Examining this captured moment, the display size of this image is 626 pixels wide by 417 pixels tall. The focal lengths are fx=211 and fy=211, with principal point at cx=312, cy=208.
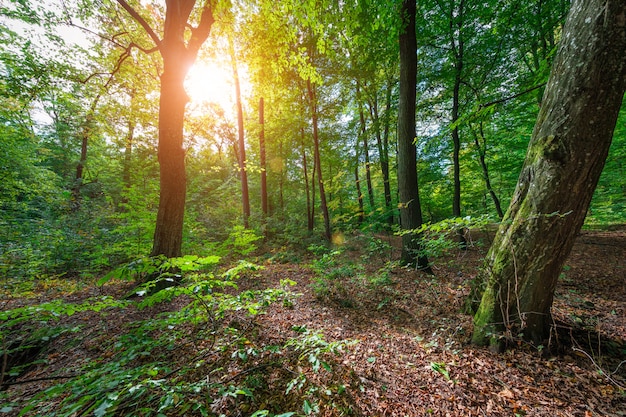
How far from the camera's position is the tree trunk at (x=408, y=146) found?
5.25 metres

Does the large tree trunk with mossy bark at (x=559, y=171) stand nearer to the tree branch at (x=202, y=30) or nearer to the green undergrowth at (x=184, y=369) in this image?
the green undergrowth at (x=184, y=369)

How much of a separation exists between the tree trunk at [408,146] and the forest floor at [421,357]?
111cm

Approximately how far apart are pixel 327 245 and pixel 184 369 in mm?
7589

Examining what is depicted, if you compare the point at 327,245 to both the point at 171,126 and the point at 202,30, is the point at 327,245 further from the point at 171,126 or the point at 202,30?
the point at 202,30

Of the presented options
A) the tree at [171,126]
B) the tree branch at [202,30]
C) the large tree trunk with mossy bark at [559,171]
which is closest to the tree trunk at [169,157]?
the tree at [171,126]

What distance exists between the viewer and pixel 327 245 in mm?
9570

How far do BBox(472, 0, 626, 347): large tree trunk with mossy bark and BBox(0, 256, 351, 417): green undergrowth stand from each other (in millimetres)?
2175

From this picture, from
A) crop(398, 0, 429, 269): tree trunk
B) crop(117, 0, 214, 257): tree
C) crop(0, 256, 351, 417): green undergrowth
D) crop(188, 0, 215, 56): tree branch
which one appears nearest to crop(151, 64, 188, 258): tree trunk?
crop(117, 0, 214, 257): tree

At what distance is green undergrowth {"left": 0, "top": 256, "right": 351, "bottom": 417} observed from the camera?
1.75 m

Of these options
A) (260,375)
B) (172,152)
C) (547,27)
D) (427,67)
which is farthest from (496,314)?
(427,67)

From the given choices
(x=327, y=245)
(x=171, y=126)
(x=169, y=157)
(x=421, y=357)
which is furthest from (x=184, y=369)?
(x=327, y=245)

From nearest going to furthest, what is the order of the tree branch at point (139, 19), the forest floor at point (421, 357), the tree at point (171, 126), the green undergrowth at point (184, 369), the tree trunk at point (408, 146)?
1. the green undergrowth at point (184, 369)
2. the forest floor at point (421, 357)
3. the tree branch at point (139, 19)
4. the tree at point (171, 126)
5. the tree trunk at point (408, 146)

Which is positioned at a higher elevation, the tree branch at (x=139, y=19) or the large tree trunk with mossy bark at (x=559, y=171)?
the tree branch at (x=139, y=19)

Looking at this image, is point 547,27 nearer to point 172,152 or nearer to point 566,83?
point 566,83
